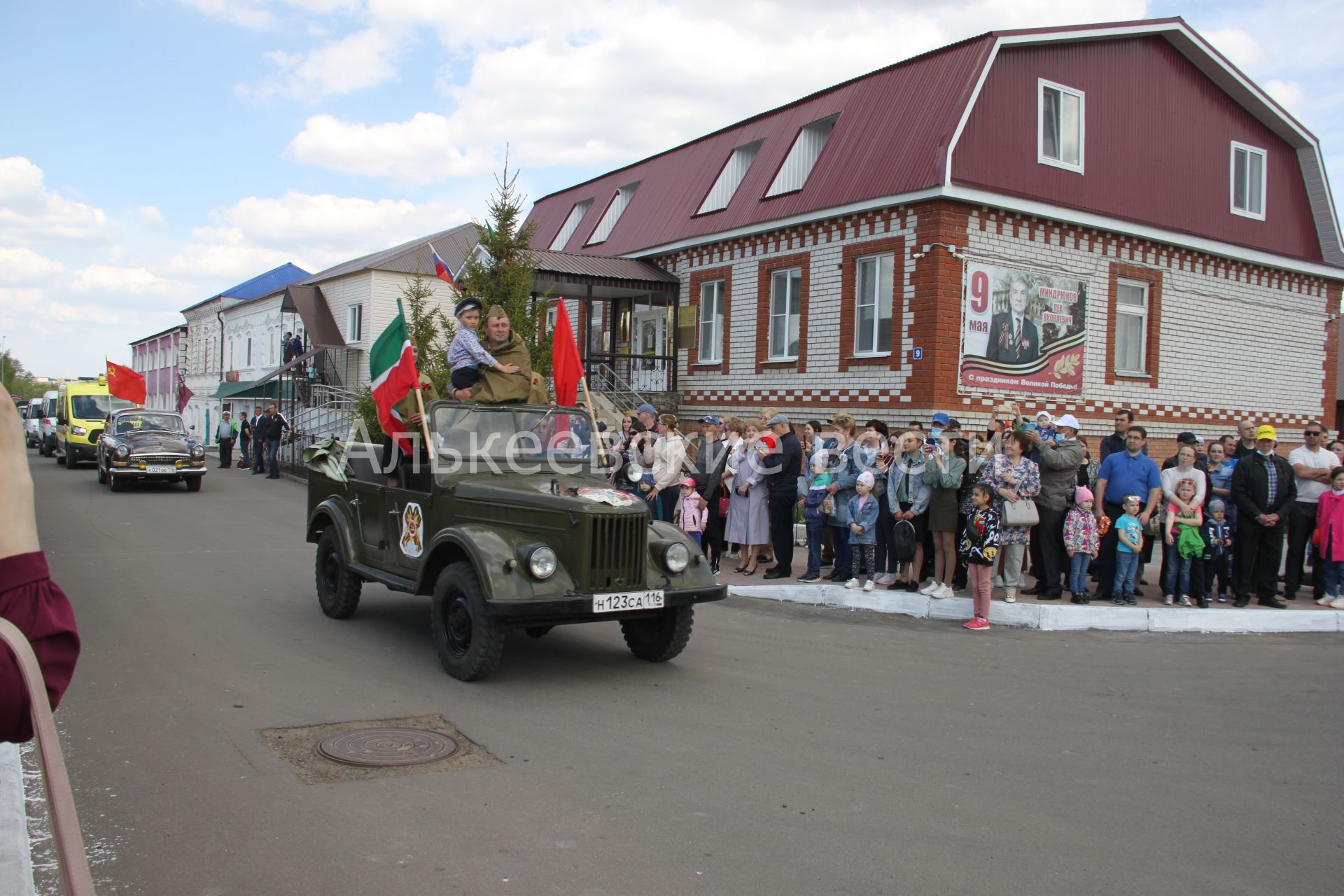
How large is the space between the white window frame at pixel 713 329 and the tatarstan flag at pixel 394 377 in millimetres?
12767

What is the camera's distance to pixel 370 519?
8508mm

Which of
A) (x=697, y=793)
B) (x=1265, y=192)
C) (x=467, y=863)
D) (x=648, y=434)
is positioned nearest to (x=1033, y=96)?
(x=1265, y=192)

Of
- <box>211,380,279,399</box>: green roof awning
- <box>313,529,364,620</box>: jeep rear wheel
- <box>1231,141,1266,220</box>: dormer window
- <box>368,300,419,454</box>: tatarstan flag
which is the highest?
<box>1231,141,1266,220</box>: dormer window

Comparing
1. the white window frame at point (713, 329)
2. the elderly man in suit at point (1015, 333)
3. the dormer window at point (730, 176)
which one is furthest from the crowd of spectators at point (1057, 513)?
the dormer window at point (730, 176)

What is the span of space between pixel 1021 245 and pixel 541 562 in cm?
1299

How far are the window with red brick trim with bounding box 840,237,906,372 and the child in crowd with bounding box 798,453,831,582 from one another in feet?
19.3

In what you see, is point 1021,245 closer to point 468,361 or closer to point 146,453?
point 468,361

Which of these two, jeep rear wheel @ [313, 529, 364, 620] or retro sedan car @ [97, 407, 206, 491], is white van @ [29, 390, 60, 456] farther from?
jeep rear wheel @ [313, 529, 364, 620]

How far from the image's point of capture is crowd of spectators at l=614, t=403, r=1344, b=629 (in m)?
10.0

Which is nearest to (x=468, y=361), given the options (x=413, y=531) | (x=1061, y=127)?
(x=413, y=531)

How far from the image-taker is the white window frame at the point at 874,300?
1692 cm

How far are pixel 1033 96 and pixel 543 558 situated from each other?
14.3 meters

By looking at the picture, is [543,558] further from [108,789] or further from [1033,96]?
[1033,96]

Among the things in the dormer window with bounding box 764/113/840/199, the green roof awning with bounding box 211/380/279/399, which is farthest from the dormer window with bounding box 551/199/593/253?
the green roof awning with bounding box 211/380/279/399
